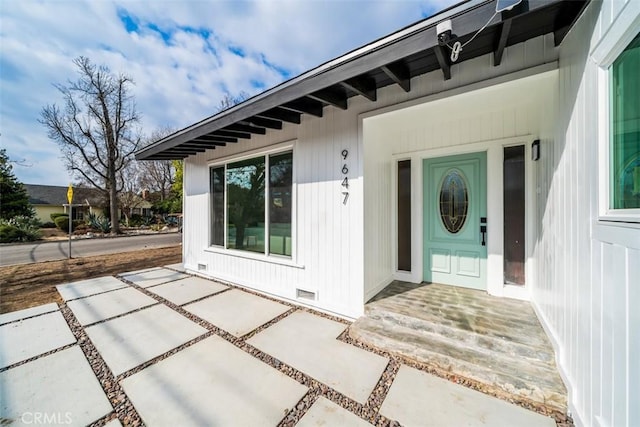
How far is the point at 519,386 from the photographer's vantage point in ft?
6.05

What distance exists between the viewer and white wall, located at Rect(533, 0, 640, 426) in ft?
3.75

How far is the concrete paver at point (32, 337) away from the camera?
2.52 m

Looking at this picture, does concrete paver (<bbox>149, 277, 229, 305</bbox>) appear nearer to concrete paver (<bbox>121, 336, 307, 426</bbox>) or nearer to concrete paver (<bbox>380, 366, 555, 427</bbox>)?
concrete paver (<bbox>121, 336, 307, 426</bbox>)

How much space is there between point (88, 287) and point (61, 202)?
29.8 m

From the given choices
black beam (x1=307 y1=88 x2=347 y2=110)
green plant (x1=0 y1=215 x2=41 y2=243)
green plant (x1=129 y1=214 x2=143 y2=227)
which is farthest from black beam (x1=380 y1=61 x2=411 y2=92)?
green plant (x1=129 y1=214 x2=143 y2=227)

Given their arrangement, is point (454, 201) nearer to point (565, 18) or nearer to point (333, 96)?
point (565, 18)

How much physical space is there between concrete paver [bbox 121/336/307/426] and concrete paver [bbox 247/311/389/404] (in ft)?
0.76

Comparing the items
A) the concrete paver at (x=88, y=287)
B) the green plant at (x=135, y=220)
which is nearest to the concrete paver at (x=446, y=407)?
the concrete paver at (x=88, y=287)

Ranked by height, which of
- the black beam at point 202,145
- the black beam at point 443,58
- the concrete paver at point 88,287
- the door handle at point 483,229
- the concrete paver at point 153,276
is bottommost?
the concrete paver at point 88,287

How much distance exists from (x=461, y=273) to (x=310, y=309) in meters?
2.44

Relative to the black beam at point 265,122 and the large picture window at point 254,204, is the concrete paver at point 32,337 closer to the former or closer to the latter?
the large picture window at point 254,204

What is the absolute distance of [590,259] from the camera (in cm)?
151

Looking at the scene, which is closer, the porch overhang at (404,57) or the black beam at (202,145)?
the porch overhang at (404,57)

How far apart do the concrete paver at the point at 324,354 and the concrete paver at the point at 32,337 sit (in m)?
2.34
